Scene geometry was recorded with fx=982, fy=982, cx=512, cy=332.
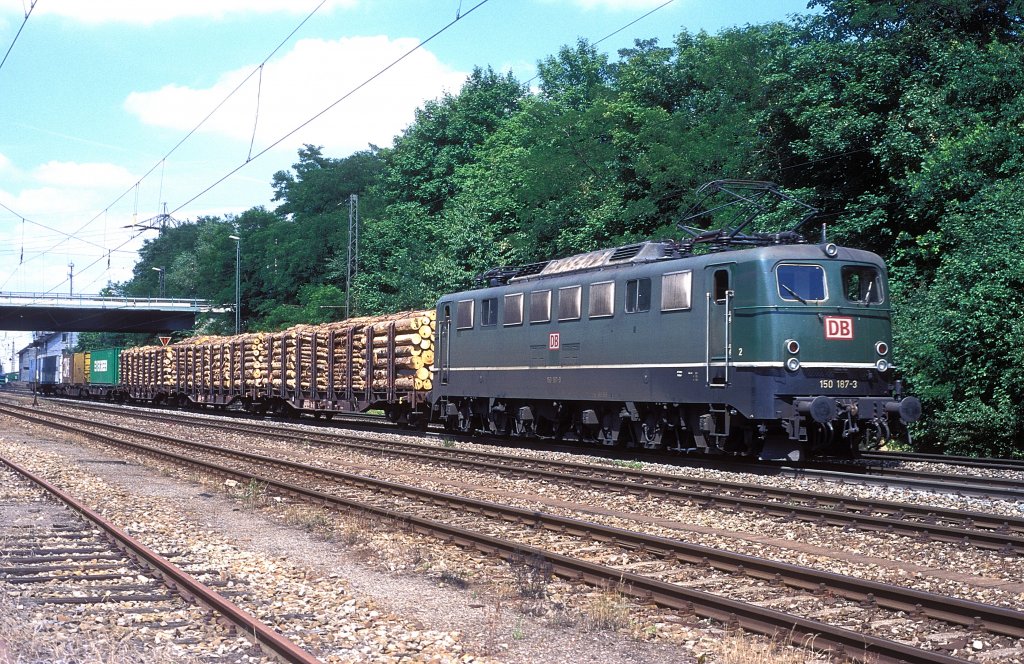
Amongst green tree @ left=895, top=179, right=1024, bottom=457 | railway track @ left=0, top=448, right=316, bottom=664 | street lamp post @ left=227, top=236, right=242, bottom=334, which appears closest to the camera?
railway track @ left=0, top=448, right=316, bottom=664

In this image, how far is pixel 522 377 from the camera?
2159cm

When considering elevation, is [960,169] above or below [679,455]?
above

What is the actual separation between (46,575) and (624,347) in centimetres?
1169

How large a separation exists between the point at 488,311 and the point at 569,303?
350cm

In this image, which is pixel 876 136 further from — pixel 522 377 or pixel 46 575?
pixel 46 575

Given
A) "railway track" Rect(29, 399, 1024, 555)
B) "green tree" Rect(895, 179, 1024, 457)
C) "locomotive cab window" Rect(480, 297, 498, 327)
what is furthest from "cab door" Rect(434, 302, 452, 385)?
"green tree" Rect(895, 179, 1024, 457)

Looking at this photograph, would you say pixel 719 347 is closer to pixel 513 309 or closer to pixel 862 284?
pixel 862 284

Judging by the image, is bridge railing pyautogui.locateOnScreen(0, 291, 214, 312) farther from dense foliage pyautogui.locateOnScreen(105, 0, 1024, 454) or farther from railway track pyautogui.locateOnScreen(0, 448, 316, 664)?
railway track pyautogui.locateOnScreen(0, 448, 316, 664)

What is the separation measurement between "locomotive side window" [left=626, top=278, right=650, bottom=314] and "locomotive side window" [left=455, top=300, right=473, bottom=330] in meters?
6.35

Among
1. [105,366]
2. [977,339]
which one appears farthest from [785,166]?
[105,366]

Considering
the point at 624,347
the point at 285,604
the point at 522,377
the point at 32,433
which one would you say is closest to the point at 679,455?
the point at 624,347

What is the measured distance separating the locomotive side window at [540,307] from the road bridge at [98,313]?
65.2 m

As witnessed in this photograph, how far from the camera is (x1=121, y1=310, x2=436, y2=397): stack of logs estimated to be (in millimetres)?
28016

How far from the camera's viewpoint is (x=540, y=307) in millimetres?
21016
